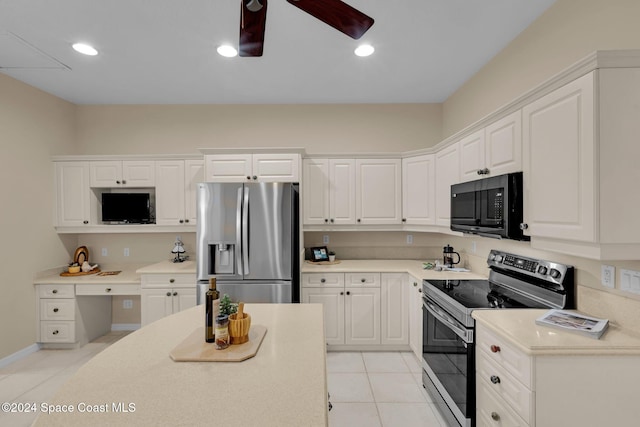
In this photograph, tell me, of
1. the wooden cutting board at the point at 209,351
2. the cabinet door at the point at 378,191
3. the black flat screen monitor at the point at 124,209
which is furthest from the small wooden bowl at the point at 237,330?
the black flat screen monitor at the point at 124,209

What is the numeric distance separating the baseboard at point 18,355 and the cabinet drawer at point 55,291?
55 cm

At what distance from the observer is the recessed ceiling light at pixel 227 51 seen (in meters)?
2.53

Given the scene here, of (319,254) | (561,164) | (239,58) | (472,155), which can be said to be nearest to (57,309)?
(319,254)

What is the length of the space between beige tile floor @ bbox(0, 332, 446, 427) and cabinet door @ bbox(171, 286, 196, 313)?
1075 mm

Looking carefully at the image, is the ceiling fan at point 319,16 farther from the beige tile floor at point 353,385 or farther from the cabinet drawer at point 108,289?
the cabinet drawer at point 108,289

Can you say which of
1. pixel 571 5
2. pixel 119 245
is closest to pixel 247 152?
pixel 119 245

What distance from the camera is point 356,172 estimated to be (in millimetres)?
3557

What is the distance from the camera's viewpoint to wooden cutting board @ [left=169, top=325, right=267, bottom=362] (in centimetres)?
126

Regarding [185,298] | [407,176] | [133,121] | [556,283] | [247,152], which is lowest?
[185,298]

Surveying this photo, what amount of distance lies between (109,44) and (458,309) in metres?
3.37

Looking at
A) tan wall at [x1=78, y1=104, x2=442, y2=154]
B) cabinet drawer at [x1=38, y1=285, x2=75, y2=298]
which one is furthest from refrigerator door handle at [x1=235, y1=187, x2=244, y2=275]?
cabinet drawer at [x1=38, y1=285, x2=75, y2=298]

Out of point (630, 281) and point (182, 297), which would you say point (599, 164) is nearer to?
point (630, 281)

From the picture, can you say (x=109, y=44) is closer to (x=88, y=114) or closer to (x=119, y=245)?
(x=88, y=114)

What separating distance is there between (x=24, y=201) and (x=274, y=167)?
2677 millimetres
